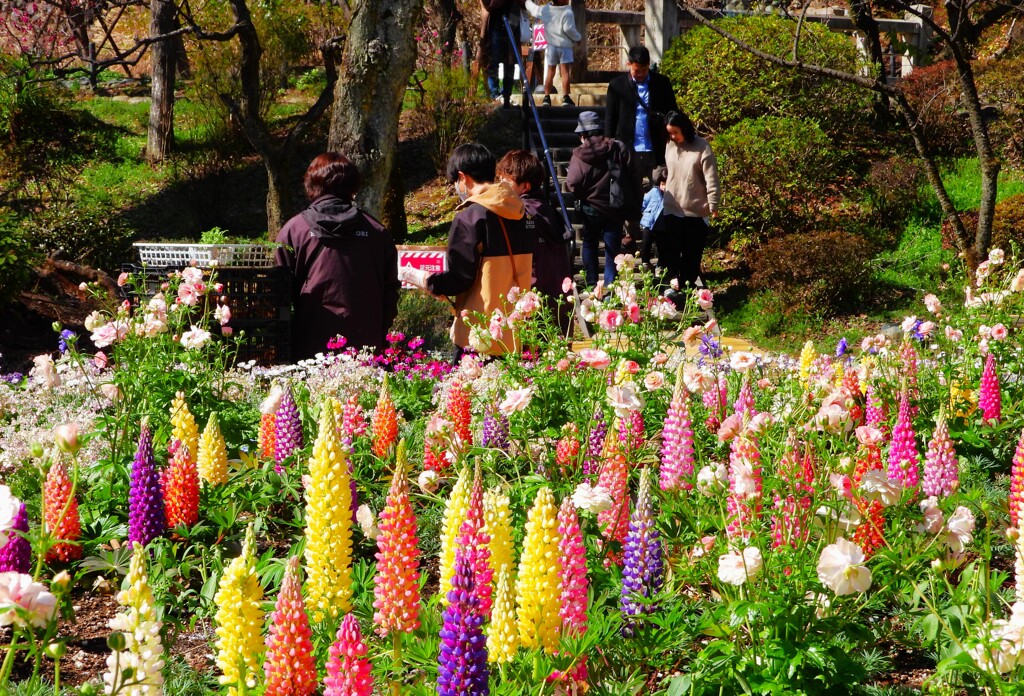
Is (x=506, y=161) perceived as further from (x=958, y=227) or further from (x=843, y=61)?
(x=843, y=61)

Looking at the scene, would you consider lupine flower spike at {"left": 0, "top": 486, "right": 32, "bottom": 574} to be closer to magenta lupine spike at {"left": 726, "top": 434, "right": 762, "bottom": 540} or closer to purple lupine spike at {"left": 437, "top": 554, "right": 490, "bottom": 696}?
purple lupine spike at {"left": 437, "top": 554, "right": 490, "bottom": 696}

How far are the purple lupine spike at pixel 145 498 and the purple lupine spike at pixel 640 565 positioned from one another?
1395 millimetres

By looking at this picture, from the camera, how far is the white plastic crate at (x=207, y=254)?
21.4 ft

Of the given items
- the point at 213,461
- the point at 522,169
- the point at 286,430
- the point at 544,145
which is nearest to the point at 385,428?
the point at 286,430

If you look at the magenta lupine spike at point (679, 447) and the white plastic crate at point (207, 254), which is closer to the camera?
the magenta lupine spike at point (679, 447)

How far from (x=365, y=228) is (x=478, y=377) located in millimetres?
1848

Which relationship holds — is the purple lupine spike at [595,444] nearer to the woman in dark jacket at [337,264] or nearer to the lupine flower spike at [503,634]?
the lupine flower spike at [503,634]

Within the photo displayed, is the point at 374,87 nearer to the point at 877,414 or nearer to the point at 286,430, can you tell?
the point at 286,430

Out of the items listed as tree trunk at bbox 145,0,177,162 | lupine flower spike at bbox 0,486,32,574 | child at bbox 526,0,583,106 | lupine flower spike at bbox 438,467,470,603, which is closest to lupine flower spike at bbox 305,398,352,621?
lupine flower spike at bbox 438,467,470,603

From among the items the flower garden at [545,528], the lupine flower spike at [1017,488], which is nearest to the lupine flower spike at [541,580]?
the flower garden at [545,528]

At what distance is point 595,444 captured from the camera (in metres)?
3.54

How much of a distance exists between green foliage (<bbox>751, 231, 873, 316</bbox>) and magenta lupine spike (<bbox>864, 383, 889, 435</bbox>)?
7225 mm

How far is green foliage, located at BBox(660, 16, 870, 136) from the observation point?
1423 centimetres

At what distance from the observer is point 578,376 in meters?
3.98
